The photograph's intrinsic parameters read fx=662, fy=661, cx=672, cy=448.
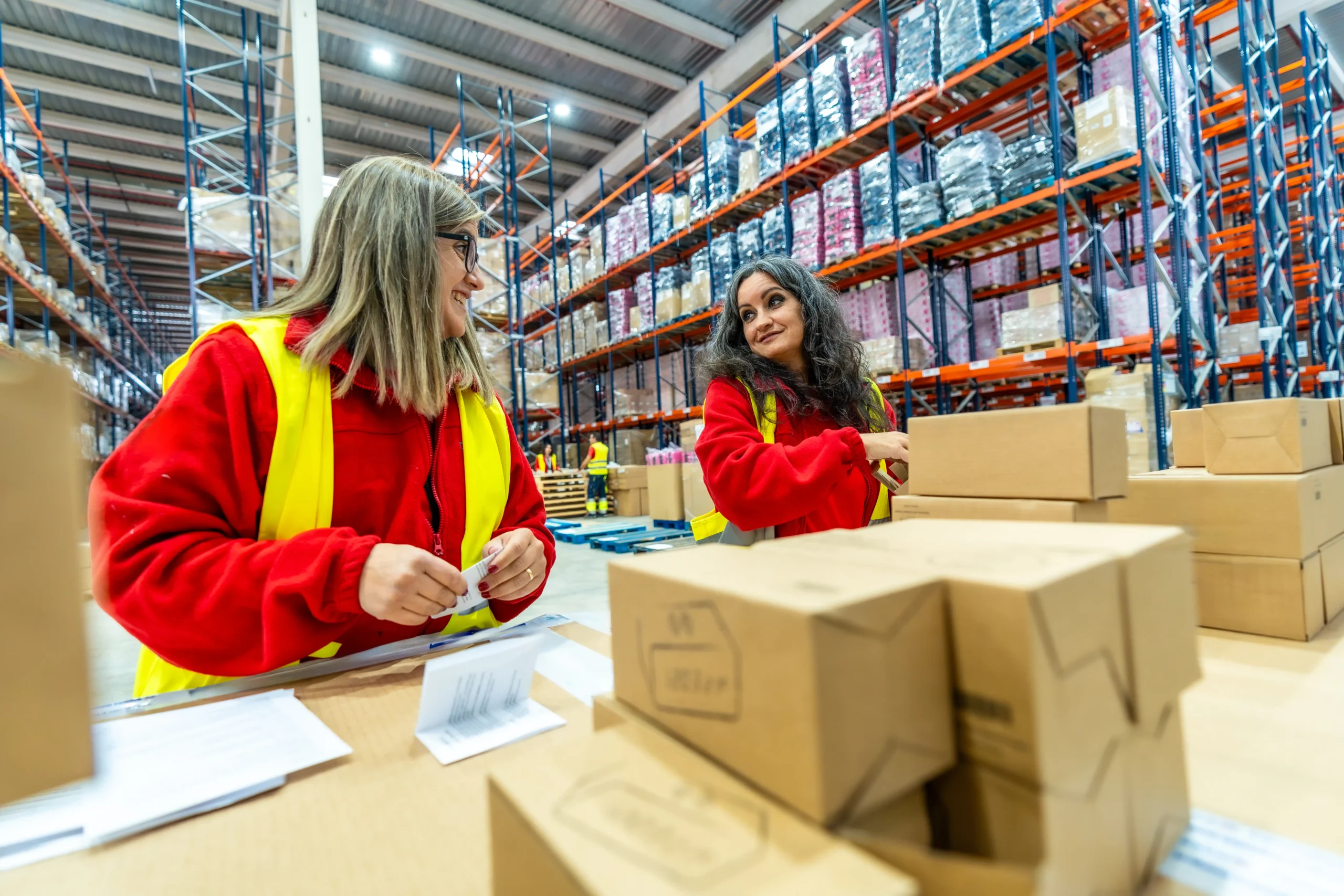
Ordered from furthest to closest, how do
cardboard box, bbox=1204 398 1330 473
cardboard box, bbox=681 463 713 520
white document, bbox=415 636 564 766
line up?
cardboard box, bbox=681 463 713 520, cardboard box, bbox=1204 398 1330 473, white document, bbox=415 636 564 766

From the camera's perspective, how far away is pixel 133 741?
90 cm

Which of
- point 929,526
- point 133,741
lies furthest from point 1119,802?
point 133,741

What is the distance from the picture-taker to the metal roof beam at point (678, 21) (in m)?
7.09

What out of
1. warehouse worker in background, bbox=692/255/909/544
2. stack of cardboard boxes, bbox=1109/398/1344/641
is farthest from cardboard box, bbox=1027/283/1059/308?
stack of cardboard boxes, bbox=1109/398/1344/641

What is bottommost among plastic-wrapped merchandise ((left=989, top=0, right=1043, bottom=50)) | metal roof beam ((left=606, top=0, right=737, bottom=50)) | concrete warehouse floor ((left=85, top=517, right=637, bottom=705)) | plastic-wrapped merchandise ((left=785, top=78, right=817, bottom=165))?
concrete warehouse floor ((left=85, top=517, right=637, bottom=705))

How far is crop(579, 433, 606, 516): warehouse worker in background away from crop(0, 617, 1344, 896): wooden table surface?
286 inches

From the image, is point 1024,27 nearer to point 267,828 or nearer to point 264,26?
point 267,828

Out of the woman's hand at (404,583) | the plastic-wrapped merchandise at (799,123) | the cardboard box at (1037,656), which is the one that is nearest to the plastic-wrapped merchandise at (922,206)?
the plastic-wrapped merchandise at (799,123)

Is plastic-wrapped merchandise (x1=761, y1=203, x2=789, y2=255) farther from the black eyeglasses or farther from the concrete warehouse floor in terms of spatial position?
the black eyeglasses

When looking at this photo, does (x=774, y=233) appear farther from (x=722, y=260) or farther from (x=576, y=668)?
(x=576, y=668)

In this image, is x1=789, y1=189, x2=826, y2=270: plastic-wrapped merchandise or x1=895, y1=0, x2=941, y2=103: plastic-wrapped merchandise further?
x1=789, y1=189, x2=826, y2=270: plastic-wrapped merchandise

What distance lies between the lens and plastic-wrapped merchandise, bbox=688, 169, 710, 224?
7364 millimetres

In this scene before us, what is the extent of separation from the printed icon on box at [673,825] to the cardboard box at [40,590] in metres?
0.28

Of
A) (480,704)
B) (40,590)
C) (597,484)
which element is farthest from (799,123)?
(40,590)
